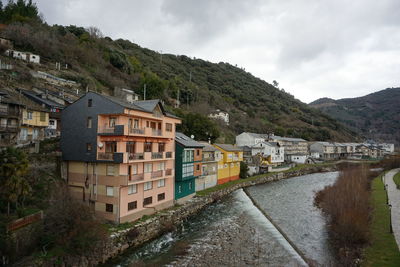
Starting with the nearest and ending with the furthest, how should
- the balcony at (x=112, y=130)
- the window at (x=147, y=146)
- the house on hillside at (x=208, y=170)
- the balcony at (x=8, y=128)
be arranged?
1. the balcony at (x=112, y=130)
2. the window at (x=147, y=146)
3. the balcony at (x=8, y=128)
4. the house on hillside at (x=208, y=170)

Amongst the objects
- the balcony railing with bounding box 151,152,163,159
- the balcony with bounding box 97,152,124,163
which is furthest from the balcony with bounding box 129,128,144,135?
the balcony railing with bounding box 151,152,163,159

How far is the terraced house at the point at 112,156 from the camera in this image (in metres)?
21.4

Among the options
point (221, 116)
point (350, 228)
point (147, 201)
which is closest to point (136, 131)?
point (147, 201)

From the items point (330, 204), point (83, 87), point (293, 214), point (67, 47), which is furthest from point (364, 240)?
point (67, 47)

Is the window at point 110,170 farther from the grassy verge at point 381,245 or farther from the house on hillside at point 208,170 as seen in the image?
the grassy verge at point 381,245

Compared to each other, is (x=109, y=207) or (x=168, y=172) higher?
(x=168, y=172)

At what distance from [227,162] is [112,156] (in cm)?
2783

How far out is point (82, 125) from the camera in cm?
2350

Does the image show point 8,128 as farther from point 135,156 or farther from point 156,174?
point 156,174

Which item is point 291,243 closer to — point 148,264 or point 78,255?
point 148,264

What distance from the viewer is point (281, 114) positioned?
415 ft

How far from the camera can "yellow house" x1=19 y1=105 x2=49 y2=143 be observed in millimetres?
28406

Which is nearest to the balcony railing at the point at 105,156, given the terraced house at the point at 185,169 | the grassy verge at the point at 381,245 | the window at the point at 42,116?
the terraced house at the point at 185,169

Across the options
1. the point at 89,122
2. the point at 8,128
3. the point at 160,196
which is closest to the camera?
the point at 89,122
